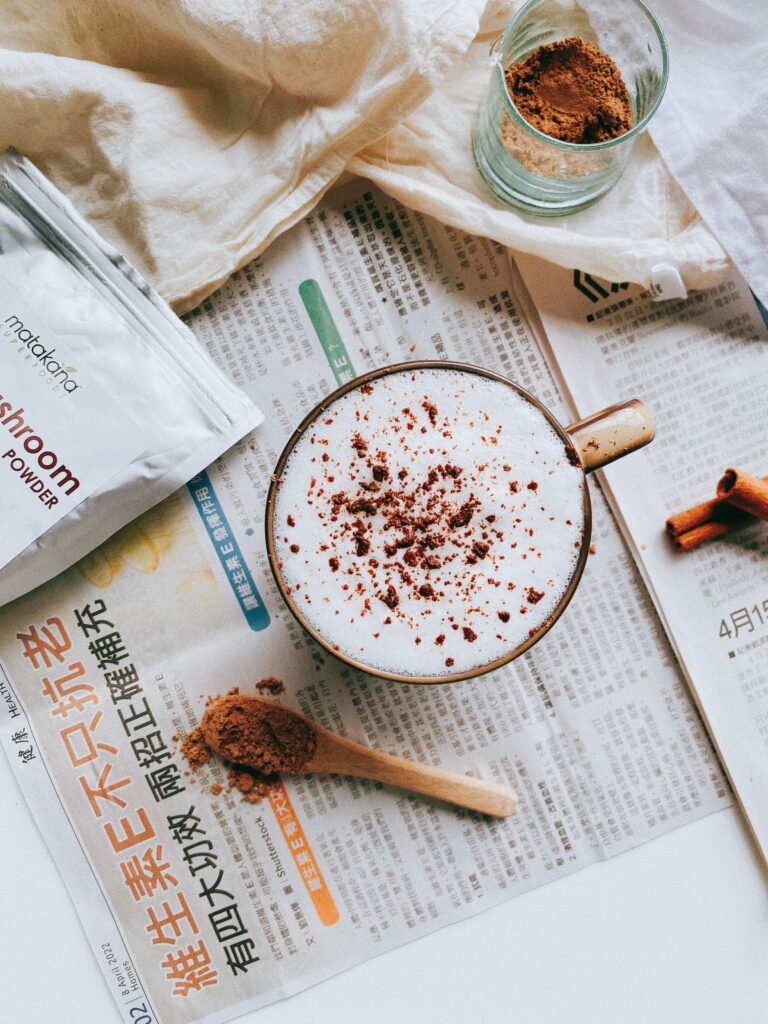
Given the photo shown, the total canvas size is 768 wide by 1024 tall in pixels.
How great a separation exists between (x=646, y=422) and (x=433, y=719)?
30cm

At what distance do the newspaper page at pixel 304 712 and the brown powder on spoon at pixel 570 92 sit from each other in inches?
4.2

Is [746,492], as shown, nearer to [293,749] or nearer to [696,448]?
[696,448]

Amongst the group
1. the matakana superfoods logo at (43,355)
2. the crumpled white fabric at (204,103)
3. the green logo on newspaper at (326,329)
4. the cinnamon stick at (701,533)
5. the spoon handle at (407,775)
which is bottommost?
the spoon handle at (407,775)

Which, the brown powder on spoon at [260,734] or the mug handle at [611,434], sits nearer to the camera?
the mug handle at [611,434]

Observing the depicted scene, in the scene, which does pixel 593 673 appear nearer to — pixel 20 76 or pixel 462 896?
pixel 462 896

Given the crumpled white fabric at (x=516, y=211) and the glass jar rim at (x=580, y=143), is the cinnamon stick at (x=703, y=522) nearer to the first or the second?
the crumpled white fabric at (x=516, y=211)

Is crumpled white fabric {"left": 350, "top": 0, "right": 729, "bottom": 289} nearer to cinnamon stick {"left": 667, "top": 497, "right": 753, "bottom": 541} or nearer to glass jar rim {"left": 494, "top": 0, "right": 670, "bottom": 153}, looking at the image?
glass jar rim {"left": 494, "top": 0, "right": 670, "bottom": 153}

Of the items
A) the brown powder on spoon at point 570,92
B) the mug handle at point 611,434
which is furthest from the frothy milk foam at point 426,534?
the brown powder on spoon at point 570,92

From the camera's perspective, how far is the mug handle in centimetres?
48

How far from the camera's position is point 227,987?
61 centimetres

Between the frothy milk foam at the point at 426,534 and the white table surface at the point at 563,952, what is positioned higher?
the frothy milk foam at the point at 426,534

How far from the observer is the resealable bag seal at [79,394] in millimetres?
559

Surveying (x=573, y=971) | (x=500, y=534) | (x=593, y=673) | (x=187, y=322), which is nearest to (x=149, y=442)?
(x=187, y=322)

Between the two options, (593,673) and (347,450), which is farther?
(593,673)
